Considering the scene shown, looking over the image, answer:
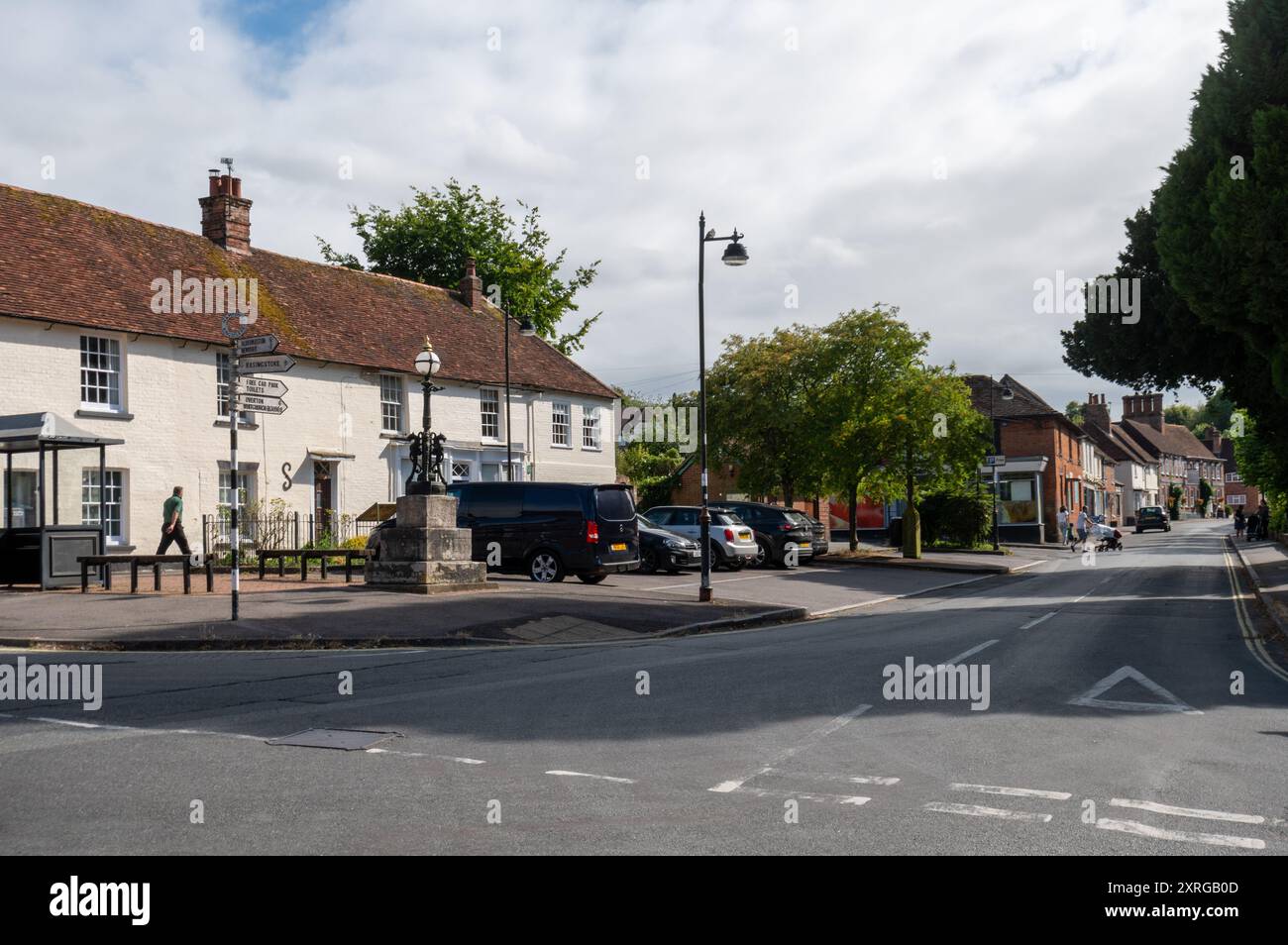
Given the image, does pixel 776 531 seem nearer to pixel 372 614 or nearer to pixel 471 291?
pixel 471 291

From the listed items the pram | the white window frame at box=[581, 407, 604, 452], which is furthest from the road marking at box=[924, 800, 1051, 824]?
the pram

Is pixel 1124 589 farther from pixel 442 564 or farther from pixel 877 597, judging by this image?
pixel 442 564

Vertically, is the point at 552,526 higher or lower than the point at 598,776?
higher

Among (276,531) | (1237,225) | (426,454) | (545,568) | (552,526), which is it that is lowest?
(545,568)

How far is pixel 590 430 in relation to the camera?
136 ft

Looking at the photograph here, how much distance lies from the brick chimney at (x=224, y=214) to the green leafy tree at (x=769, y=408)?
52.6ft

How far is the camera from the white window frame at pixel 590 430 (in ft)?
135

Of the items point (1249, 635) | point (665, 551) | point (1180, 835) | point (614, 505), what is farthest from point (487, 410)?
point (1180, 835)

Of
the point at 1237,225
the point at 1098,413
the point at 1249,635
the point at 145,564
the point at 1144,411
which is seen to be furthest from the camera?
the point at 1144,411

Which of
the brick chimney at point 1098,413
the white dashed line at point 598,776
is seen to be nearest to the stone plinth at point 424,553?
the white dashed line at point 598,776

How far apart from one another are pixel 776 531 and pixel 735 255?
1252 centimetres

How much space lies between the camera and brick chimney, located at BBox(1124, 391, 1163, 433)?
405 feet

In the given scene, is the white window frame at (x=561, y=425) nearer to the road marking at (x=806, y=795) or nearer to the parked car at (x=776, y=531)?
the parked car at (x=776, y=531)

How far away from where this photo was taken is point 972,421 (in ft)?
114
